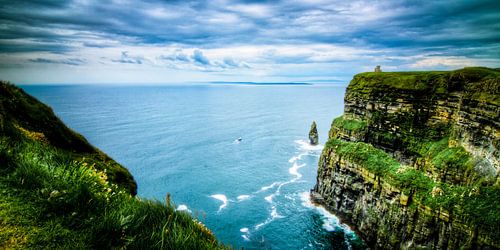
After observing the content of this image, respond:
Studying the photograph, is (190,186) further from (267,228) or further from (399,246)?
(399,246)

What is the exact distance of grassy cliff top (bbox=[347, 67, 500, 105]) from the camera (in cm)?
3875

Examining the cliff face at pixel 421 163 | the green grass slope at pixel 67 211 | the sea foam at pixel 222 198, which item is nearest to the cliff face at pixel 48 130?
the green grass slope at pixel 67 211

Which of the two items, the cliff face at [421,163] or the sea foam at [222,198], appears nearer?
the cliff face at [421,163]

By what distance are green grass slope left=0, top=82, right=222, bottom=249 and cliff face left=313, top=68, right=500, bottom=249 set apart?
32508mm

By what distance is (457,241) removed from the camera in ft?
96.8

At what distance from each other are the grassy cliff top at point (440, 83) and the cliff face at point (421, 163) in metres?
0.16

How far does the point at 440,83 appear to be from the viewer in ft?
172

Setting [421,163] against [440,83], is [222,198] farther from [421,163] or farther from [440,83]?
[440,83]

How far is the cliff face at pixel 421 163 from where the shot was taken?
30781mm

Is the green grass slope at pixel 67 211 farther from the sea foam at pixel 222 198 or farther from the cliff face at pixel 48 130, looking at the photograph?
the sea foam at pixel 222 198

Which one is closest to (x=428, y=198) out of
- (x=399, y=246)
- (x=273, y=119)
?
(x=399, y=246)

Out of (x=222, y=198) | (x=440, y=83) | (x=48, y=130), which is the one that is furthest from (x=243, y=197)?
(x=48, y=130)

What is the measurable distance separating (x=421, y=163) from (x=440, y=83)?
50.0ft

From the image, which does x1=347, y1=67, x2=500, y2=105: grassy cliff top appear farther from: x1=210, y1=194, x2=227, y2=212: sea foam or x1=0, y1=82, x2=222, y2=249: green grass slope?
x1=0, y1=82, x2=222, y2=249: green grass slope
